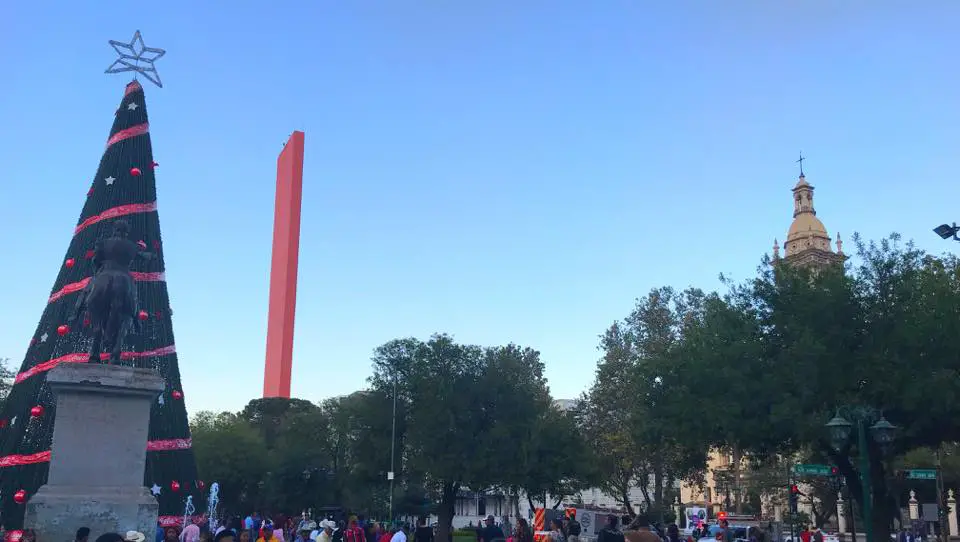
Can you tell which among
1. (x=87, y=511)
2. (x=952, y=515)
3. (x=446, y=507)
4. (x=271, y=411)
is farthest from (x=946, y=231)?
(x=271, y=411)

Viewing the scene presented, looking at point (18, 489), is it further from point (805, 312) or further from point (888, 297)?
point (888, 297)

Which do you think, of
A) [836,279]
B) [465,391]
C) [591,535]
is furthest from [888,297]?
[465,391]

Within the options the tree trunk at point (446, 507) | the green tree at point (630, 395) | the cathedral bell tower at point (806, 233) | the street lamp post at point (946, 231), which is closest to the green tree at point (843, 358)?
the street lamp post at point (946, 231)

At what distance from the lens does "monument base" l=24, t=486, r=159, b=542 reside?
12695mm

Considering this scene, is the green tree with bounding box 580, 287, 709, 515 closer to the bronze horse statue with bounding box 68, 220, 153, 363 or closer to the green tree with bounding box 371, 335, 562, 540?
the green tree with bounding box 371, 335, 562, 540

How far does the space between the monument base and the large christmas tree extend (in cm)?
1273

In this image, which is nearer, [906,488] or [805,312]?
[805,312]

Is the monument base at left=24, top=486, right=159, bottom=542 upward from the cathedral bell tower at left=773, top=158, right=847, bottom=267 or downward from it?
downward

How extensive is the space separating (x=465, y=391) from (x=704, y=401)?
24.0 meters

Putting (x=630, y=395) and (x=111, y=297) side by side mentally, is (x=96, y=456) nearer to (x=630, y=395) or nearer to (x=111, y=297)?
(x=111, y=297)

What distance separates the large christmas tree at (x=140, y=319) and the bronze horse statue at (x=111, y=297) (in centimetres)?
1047

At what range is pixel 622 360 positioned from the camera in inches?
2157

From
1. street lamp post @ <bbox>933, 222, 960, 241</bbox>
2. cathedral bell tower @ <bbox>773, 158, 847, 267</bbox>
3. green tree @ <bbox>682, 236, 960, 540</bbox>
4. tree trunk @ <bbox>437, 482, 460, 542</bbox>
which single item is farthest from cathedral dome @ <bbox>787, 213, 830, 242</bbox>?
street lamp post @ <bbox>933, 222, 960, 241</bbox>

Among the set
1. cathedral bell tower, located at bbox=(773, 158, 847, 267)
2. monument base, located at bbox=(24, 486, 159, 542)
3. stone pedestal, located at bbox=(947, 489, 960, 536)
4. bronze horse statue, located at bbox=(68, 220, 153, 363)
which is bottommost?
stone pedestal, located at bbox=(947, 489, 960, 536)
